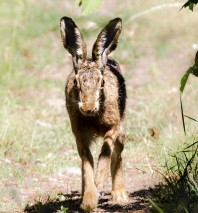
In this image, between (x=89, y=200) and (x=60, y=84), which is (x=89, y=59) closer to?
(x=89, y=200)

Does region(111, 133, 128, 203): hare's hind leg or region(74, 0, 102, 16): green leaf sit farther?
region(111, 133, 128, 203): hare's hind leg

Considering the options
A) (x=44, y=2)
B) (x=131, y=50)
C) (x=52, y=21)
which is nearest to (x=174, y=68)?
(x=131, y=50)

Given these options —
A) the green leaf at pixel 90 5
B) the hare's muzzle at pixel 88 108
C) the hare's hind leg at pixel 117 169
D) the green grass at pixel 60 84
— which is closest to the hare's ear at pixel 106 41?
the hare's muzzle at pixel 88 108

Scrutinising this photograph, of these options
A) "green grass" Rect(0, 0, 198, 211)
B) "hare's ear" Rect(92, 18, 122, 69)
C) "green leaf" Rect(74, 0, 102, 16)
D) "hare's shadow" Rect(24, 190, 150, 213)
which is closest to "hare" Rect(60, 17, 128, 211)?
"hare's ear" Rect(92, 18, 122, 69)

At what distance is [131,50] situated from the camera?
1286 cm

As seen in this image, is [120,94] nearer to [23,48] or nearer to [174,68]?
[174,68]

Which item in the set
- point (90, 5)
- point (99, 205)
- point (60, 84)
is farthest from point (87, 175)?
point (60, 84)

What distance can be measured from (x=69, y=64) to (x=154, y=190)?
6.51m

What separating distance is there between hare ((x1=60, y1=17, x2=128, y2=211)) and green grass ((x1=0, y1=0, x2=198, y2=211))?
1.98ft

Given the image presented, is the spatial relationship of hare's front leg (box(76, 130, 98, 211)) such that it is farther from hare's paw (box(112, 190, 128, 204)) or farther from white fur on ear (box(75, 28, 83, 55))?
white fur on ear (box(75, 28, 83, 55))

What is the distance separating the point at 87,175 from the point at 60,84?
576 cm

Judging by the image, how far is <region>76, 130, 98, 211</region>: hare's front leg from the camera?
5738 millimetres

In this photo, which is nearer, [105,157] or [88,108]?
[88,108]

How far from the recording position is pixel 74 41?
630 cm
